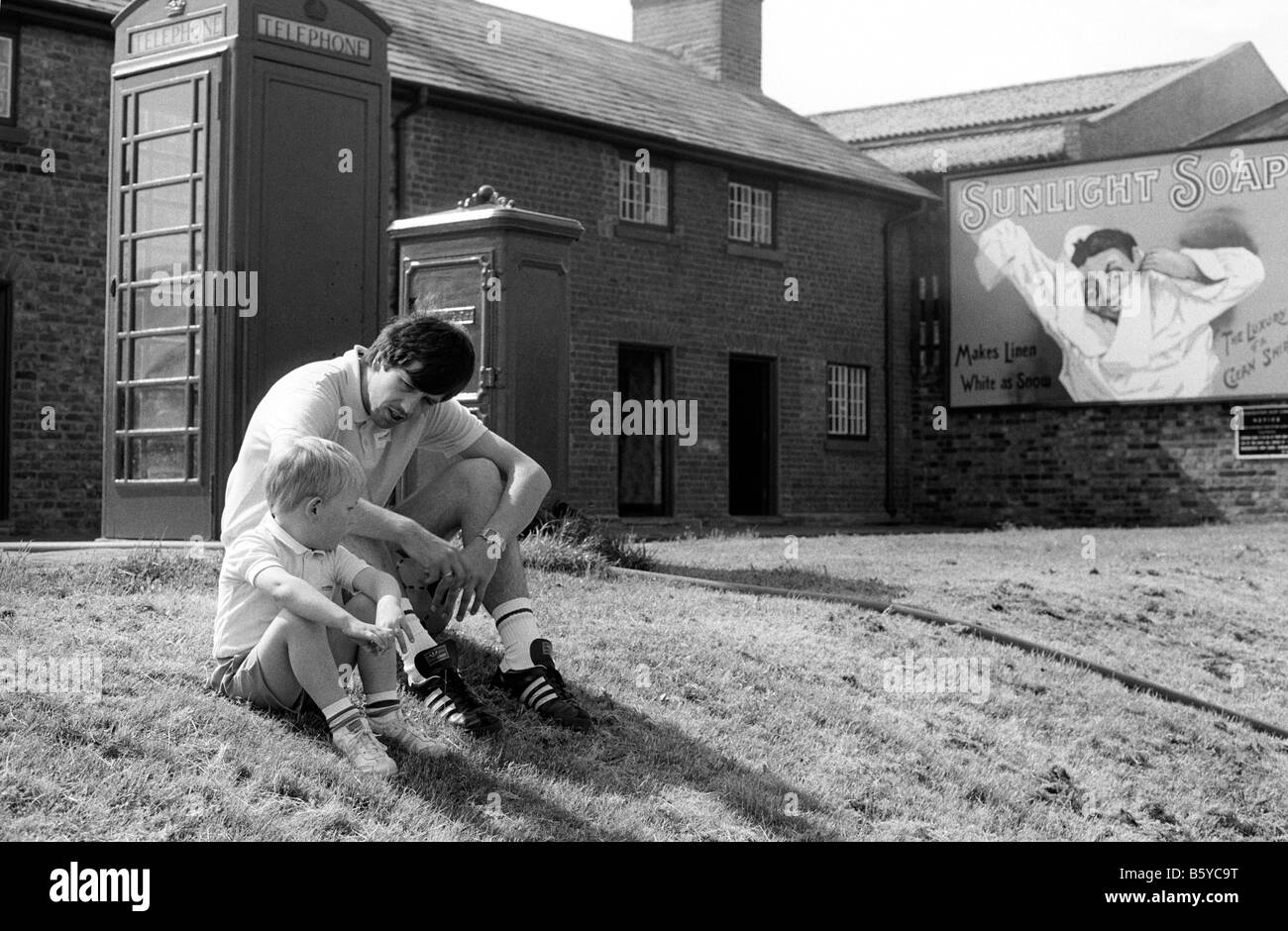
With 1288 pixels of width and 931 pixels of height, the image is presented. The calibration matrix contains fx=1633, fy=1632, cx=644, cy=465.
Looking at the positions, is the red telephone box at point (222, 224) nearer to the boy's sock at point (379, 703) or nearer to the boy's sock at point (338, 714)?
the boy's sock at point (379, 703)

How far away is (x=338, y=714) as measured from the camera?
5.36m

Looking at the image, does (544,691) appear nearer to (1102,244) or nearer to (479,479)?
(479,479)

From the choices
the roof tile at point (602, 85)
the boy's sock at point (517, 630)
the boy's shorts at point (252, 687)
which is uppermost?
the roof tile at point (602, 85)

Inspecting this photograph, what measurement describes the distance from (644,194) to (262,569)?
15704 mm

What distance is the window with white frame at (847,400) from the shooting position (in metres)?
23.3

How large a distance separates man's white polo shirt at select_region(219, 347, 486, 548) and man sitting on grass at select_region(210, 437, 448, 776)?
212mm

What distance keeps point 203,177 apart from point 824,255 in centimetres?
1431

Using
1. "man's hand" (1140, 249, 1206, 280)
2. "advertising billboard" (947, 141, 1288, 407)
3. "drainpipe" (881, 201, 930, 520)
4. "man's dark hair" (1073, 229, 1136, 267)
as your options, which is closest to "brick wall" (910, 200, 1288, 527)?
"advertising billboard" (947, 141, 1288, 407)

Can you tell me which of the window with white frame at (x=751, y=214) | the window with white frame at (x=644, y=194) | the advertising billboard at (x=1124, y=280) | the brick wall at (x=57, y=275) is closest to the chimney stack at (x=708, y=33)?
the window with white frame at (x=751, y=214)

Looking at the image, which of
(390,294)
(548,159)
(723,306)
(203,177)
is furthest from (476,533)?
(723,306)

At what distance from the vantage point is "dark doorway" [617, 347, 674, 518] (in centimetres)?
2048

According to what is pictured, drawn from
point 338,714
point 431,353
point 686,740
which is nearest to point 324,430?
point 431,353
